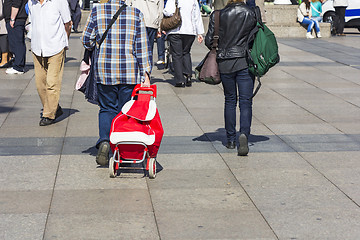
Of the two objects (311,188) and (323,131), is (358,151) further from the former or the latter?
(311,188)

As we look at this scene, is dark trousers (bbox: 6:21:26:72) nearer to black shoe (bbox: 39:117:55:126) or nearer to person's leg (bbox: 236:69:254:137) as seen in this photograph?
black shoe (bbox: 39:117:55:126)

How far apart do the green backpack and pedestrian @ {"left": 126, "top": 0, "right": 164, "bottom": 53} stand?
5032 millimetres

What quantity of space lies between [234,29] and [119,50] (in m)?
1.39

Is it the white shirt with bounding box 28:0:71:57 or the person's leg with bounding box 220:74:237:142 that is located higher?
the white shirt with bounding box 28:0:71:57

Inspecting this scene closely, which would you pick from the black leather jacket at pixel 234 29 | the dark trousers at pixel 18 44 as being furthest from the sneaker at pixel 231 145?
the dark trousers at pixel 18 44

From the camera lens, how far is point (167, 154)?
7531 millimetres

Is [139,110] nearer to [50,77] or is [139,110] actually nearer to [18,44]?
[50,77]

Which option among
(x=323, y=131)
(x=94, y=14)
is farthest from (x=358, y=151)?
(x=94, y=14)

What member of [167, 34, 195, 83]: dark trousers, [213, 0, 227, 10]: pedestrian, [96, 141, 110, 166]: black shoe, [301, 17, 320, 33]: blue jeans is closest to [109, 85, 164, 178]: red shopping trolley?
[96, 141, 110, 166]: black shoe

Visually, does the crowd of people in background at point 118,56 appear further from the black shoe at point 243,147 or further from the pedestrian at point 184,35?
the pedestrian at point 184,35

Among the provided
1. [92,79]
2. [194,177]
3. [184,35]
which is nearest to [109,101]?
[92,79]

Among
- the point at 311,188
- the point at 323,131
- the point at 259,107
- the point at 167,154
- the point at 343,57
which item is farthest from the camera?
the point at 343,57

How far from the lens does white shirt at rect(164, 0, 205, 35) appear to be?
1194cm

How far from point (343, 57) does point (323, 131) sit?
8.55m
